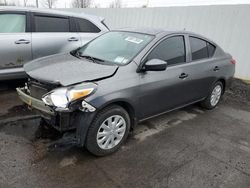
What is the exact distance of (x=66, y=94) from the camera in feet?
8.64

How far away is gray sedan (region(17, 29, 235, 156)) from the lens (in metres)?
2.70

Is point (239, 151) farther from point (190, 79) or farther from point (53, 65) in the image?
point (53, 65)

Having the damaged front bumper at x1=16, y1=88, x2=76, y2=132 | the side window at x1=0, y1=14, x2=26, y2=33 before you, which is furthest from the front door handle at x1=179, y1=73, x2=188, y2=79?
the side window at x1=0, y1=14, x2=26, y2=33

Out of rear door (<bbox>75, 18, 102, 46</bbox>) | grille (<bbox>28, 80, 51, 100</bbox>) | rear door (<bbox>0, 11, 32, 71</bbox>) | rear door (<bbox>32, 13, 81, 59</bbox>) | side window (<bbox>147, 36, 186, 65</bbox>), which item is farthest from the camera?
rear door (<bbox>75, 18, 102, 46</bbox>)

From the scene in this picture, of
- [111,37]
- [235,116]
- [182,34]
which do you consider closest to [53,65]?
[111,37]

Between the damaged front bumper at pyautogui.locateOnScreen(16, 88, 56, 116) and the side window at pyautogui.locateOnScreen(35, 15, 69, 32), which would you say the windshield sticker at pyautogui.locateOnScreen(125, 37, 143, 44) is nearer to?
the damaged front bumper at pyautogui.locateOnScreen(16, 88, 56, 116)

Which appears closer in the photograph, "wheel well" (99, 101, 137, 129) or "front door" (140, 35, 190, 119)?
"wheel well" (99, 101, 137, 129)

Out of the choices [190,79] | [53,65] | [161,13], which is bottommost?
[190,79]

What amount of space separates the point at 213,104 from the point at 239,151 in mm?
1631

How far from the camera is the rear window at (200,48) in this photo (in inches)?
164

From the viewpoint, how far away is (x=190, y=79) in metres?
4.01

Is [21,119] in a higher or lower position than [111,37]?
lower

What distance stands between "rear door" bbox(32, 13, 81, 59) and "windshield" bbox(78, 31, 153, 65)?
1275 millimetres

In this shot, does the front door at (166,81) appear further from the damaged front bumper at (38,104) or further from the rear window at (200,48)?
the damaged front bumper at (38,104)
